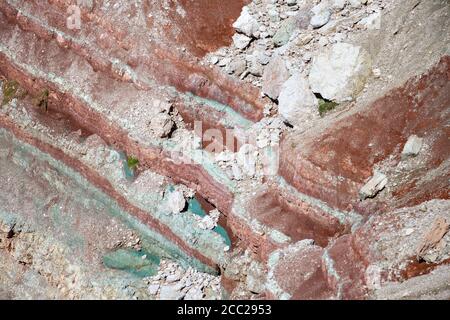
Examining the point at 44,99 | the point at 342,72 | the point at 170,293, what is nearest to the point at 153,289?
the point at 170,293

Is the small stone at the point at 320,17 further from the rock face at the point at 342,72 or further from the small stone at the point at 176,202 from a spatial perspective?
the small stone at the point at 176,202

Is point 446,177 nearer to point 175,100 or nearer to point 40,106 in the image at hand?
point 175,100

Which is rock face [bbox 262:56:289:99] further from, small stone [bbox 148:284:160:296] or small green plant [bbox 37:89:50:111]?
small green plant [bbox 37:89:50:111]

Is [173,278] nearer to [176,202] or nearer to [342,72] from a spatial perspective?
[176,202]

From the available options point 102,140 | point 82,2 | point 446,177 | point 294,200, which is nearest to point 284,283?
point 294,200

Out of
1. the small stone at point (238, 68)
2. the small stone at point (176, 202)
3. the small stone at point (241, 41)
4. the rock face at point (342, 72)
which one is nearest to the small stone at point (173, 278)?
the small stone at point (176, 202)
